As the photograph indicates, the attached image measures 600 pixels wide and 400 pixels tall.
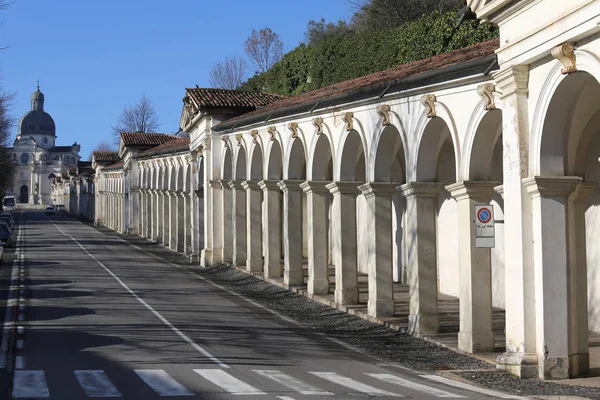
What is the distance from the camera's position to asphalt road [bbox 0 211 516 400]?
1293 cm

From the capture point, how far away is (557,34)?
13078 millimetres

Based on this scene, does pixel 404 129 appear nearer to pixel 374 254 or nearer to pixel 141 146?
Answer: pixel 374 254

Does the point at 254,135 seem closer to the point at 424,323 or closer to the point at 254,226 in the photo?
the point at 254,226

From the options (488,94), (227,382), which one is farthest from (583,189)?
(227,382)

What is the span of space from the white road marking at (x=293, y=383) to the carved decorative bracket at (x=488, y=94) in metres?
5.65

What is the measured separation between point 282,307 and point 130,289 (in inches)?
221

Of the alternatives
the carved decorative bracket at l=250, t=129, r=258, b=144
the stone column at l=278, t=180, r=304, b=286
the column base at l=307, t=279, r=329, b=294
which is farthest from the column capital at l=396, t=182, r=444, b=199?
the carved decorative bracket at l=250, t=129, r=258, b=144

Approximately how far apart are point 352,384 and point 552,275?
3407 mm

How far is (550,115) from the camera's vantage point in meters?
14.1

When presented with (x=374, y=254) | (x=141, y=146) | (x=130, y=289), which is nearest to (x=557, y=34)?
(x=374, y=254)

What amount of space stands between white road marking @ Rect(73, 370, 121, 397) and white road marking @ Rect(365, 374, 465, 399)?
3.99 m

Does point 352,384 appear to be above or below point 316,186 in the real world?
below

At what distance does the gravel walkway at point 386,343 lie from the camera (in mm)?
13742

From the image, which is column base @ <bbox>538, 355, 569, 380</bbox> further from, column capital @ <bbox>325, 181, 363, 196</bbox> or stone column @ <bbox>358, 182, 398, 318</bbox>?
column capital @ <bbox>325, 181, 363, 196</bbox>
